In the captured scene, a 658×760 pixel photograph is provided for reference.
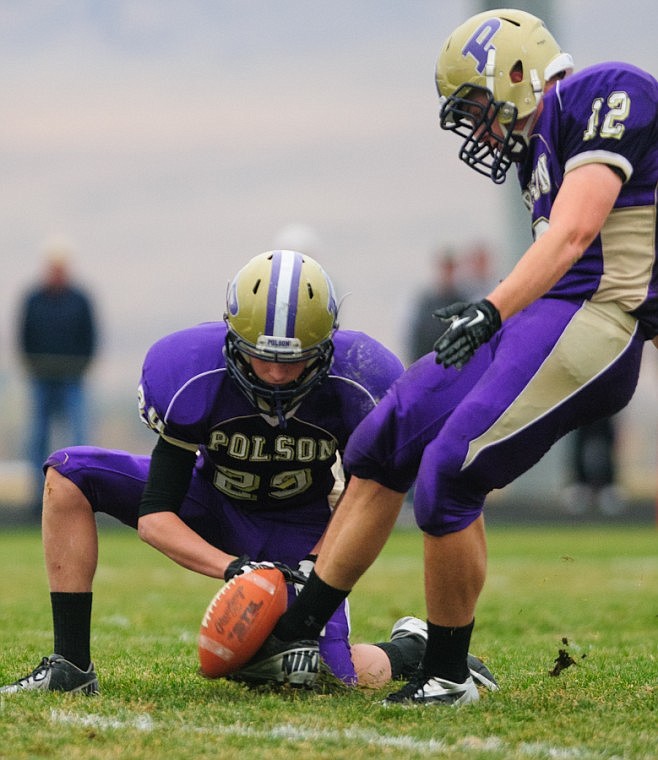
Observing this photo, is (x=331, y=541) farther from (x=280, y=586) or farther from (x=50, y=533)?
(x=50, y=533)

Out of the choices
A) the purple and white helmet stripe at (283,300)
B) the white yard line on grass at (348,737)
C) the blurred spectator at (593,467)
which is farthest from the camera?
the blurred spectator at (593,467)

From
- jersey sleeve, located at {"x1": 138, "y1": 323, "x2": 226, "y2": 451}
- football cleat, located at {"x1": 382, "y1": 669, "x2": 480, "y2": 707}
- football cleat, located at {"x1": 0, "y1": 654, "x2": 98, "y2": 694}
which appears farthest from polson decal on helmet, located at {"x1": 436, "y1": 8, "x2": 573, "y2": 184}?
football cleat, located at {"x1": 0, "y1": 654, "x2": 98, "y2": 694}

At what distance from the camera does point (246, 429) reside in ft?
13.4

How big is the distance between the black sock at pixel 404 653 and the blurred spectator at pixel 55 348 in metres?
7.15

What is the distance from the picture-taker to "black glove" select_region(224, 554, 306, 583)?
3852mm

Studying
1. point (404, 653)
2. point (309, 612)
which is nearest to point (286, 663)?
point (309, 612)

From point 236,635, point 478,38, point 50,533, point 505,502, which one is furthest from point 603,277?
point 505,502

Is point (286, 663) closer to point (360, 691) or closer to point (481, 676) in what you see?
point (360, 691)

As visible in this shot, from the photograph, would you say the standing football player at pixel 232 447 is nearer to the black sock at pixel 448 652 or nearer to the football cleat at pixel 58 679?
the football cleat at pixel 58 679

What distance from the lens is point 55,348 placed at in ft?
39.1

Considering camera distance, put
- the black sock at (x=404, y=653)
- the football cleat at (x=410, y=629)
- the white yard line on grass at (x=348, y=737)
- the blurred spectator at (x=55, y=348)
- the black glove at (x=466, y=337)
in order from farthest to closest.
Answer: the blurred spectator at (x=55, y=348) → the football cleat at (x=410, y=629) → the black sock at (x=404, y=653) → the black glove at (x=466, y=337) → the white yard line on grass at (x=348, y=737)

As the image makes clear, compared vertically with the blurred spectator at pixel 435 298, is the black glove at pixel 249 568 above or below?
below

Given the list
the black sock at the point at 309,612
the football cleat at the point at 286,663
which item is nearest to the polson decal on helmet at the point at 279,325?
the black sock at the point at 309,612

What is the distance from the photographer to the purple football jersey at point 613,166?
3.55 metres
